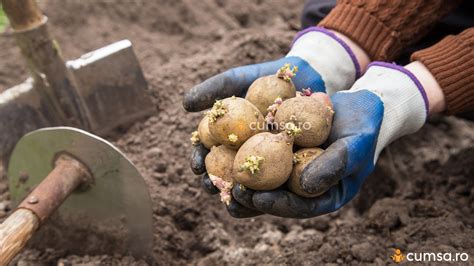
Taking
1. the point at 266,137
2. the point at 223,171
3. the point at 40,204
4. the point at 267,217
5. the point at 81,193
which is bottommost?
the point at 267,217

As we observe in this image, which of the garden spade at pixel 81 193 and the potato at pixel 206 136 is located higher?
the potato at pixel 206 136

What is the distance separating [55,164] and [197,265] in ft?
2.38

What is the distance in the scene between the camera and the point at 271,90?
159cm

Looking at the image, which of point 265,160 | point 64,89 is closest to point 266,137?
point 265,160

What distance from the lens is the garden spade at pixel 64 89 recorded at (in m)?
2.23

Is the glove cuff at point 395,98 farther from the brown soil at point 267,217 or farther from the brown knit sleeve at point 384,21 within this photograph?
the brown soil at point 267,217

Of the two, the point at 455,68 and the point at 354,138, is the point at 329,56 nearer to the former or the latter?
the point at 455,68

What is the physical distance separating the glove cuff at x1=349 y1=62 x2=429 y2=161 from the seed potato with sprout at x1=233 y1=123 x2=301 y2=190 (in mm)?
436

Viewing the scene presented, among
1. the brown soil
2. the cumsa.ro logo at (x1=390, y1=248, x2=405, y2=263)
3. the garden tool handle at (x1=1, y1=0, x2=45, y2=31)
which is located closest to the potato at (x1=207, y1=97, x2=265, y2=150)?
the brown soil

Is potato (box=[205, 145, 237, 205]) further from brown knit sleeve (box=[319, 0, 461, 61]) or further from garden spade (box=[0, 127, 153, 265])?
brown knit sleeve (box=[319, 0, 461, 61])

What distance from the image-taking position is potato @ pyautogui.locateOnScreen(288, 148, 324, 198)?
146 cm

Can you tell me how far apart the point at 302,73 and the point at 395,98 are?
0.36m

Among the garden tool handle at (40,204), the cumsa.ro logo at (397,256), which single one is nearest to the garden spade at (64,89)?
the garden tool handle at (40,204)

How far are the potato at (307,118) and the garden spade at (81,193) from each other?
0.69 m
